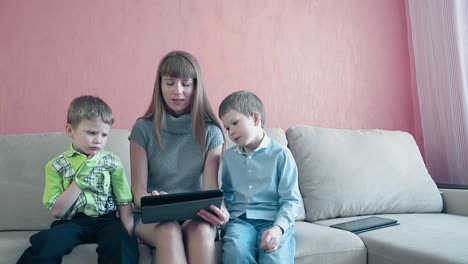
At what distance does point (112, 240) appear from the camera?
129 cm

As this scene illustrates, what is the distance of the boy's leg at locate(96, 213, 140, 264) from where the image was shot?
1247mm

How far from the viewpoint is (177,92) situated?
1.60m

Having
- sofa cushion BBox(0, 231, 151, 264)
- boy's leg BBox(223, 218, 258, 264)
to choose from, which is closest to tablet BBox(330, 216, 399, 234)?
boy's leg BBox(223, 218, 258, 264)

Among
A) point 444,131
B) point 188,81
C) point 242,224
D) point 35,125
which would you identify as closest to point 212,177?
point 242,224

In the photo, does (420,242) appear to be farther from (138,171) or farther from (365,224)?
(138,171)

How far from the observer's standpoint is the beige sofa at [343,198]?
1412mm

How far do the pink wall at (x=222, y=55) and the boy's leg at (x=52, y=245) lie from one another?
902mm

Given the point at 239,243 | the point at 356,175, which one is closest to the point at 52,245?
the point at 239,243

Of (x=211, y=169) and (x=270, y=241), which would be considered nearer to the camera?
(x=270, y=241)

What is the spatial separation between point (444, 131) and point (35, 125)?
2.24 meters

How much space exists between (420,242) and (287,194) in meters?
0.48

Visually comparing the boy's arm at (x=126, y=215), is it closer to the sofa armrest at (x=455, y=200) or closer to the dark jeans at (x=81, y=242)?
the dark jeans at (x=81, y=242)

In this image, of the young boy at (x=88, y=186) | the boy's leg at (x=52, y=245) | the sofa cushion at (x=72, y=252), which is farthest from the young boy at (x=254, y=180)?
the boy's leg at (x=52, y=245)

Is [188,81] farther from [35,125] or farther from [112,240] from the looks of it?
[35,125]
